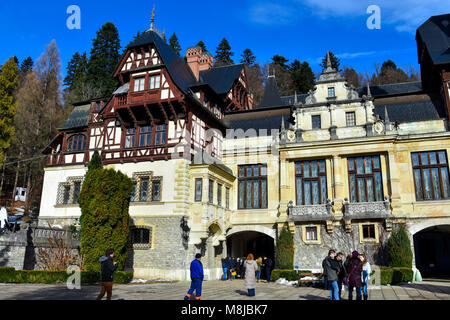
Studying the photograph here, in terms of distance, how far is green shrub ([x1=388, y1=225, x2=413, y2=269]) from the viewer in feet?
67.5

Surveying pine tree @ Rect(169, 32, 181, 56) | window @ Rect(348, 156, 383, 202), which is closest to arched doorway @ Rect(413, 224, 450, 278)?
window @ Rect(348, 156, 383, 202)

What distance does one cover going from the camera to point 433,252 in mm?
28281

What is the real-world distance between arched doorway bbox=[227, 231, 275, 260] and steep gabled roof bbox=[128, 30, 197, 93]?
12.1 metres

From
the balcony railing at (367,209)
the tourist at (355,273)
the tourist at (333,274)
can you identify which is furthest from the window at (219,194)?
the tourist at (355,273)

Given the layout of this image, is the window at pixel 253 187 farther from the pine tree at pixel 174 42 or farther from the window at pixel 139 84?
the pine tree at pixel 174 42

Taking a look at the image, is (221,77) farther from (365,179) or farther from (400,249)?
(400,249)

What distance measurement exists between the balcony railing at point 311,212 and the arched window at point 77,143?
16.2m

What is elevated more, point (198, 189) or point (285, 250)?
point (198, 189)

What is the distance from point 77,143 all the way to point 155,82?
8.95 meters

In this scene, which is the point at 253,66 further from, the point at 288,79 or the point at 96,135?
the point at 96,135

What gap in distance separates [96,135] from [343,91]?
59.7 feet

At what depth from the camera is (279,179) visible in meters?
25.7

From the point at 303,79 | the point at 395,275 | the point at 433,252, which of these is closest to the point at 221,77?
the point at 395,275
